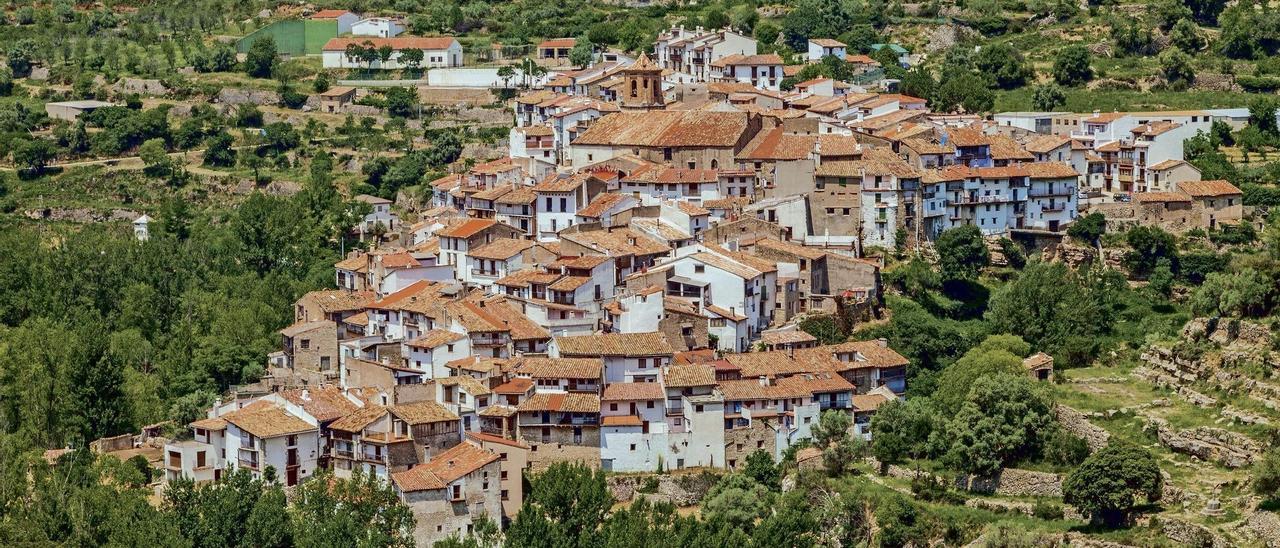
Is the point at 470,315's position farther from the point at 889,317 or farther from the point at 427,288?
the point at 889,317

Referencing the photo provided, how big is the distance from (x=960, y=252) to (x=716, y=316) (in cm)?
931

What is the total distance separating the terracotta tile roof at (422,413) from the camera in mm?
47500

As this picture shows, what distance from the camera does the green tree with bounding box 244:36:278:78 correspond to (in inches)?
3578

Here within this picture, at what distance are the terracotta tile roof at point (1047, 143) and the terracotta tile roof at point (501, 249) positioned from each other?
52.5 ft

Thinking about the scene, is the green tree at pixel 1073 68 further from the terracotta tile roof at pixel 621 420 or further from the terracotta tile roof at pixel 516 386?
the terracotta tile roof at pixel 516 386

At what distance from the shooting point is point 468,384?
1924 inches

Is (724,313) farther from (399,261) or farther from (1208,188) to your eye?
(1208,188)

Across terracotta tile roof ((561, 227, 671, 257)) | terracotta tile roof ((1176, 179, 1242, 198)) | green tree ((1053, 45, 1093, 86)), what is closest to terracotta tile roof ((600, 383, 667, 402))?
terracotta tile roof ((561, 227, 671, 257))

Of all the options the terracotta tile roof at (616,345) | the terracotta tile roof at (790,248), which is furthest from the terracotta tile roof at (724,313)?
the terracotta tile roof at (790,248)

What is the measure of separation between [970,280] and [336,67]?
40189 mm

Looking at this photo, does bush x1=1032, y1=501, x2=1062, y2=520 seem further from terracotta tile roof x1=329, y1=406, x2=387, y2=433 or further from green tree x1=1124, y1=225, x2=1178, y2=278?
green tree x1=1124, y1=225, x2=1178, y2=278

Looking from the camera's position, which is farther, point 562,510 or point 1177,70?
point 1177,70

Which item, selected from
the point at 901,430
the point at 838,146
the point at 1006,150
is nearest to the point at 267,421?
the point at 901,430

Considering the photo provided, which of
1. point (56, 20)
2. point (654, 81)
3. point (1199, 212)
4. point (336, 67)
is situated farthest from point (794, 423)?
point (56, 20)
